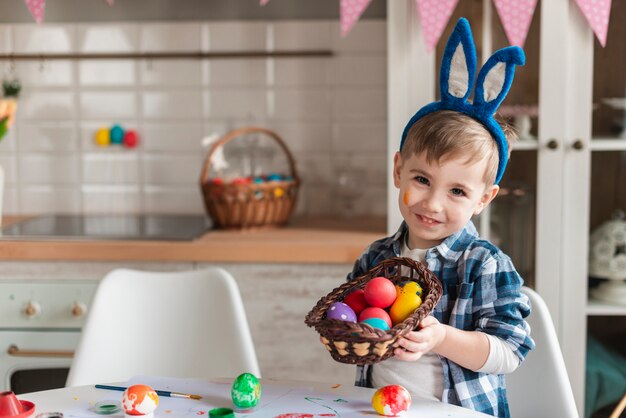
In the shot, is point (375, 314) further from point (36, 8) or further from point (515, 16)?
point (36, 8)

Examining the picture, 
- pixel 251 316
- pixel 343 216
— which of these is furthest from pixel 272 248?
pixel 343 216

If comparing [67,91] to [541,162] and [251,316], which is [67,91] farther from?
[541,162]

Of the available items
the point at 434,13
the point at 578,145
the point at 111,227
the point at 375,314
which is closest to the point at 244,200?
the point at 111,227

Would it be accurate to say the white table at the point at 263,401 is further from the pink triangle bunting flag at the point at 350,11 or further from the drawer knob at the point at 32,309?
the pink triangle bunting flag at the point at 350,11

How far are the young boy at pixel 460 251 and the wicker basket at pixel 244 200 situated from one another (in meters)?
1.13

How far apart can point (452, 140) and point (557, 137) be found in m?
1.18

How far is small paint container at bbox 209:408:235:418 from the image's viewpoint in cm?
133

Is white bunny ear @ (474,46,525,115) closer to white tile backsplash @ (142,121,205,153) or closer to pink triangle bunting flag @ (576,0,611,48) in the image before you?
pink triangle bunting flag @ (576,0,611,48)

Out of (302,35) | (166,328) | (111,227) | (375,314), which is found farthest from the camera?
(302,35)

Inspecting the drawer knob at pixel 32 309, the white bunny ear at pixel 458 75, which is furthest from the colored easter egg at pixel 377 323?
the drawer knob at pixel 32 309

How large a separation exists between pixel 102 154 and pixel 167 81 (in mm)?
346

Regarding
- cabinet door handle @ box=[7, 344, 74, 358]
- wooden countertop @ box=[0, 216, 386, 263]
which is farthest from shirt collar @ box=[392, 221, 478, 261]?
cabinet door handle @ box=[7, 344, 74, 358]

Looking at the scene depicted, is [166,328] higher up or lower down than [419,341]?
lower down

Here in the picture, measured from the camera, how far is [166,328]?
201 centimetres
